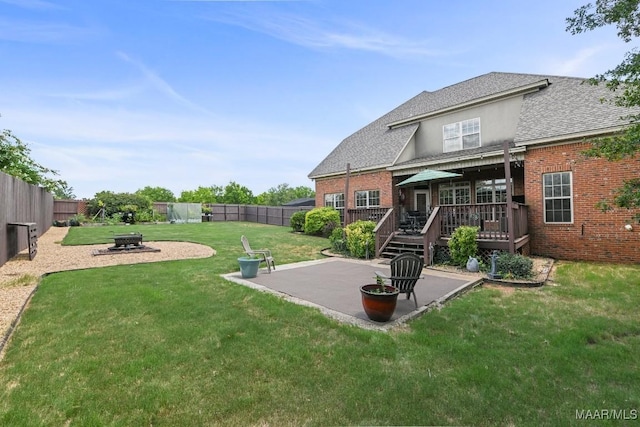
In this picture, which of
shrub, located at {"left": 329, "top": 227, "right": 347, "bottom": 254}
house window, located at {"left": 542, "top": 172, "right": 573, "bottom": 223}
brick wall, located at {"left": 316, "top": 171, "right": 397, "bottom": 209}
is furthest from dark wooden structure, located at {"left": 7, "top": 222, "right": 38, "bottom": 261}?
house window, located at {"left": 542, "top": 172, "right": 573, "bottom": 223}

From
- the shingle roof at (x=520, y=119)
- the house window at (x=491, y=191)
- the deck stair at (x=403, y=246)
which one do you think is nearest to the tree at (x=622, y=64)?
the shingle roof at (x=520, y=119)

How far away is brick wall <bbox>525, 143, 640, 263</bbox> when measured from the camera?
8.95 meters

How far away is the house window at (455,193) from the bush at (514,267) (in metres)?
6.32

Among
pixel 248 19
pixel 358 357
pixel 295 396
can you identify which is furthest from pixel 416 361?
pixel 248 19

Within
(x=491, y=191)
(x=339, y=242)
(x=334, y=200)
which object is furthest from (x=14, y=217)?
(x=491, y=191)

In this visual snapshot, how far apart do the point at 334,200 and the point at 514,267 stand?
11.2 m

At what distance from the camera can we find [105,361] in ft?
11.2

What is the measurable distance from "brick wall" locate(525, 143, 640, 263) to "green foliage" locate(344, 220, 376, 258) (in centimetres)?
548

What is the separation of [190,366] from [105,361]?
1.00 meters

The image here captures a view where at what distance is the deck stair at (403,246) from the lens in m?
10.4

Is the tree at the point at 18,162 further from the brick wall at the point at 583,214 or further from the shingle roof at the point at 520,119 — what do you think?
the brick wall at the point at 583,214

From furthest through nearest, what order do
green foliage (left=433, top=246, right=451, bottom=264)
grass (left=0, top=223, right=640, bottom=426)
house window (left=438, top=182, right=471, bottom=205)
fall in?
house window (left=438, top=182, right=471, bottom=205)
green foliage (left=433, top=246, right=451, bottom=264)
grass (left=0, top=223, right=640, bottom=426)

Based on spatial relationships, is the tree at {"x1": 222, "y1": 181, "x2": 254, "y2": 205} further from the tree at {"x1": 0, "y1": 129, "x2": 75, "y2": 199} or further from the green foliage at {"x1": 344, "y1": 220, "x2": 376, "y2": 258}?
the green foliage at {"x1": 344, "y1": 220, "x2": 376, "y2": 258}

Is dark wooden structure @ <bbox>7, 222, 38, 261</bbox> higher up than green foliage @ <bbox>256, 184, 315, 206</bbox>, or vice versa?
green foliage @ <bbox>256, 184, 315, 206</bbox>
